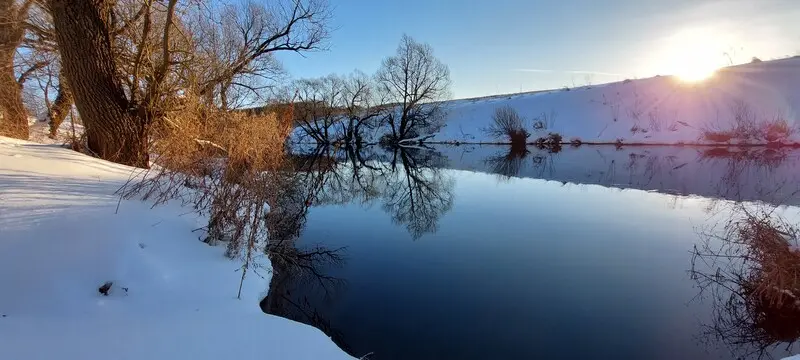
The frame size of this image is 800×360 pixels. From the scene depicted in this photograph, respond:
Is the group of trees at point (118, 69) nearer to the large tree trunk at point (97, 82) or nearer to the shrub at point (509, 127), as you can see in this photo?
the large tree trunk at point (97, 82)

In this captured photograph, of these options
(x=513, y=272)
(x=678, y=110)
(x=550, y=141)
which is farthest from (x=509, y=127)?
(x=513, y=272)

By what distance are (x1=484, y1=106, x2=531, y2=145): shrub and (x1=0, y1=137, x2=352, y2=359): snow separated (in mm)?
37349

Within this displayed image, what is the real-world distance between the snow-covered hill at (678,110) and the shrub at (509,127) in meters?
1.24

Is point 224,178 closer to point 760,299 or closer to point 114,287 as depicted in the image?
point 114,287

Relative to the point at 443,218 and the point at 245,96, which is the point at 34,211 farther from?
the point at 245,96

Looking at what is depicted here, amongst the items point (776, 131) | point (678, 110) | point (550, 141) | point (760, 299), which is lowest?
point (760, 299)

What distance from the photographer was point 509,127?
41.2 m

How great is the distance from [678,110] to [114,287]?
4331 cm

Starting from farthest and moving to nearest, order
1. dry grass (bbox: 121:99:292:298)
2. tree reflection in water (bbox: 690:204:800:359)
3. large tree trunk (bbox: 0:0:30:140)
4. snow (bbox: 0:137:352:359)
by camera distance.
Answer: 1. large tree trunk (bbox: 0:0:30:140)
2. dry grass (bbox: 121:99:292:298)
3. tree reflection in water (bbox: 690:204:800:359)
4. snow (bbox: 0:137:352:359)

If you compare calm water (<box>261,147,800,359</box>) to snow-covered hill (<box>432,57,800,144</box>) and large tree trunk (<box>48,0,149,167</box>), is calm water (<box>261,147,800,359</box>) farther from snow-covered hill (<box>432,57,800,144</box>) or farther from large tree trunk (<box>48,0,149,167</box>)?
snow-covered hill (<box>432,57,800,144</box>)

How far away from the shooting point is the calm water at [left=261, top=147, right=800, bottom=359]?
4.35 meters

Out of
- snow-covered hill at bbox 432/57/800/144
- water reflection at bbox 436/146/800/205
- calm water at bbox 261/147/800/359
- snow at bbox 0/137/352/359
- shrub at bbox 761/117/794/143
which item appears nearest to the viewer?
snow at bbox 0/137/352/359

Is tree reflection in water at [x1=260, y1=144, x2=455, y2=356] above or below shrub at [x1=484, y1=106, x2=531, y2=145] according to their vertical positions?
below

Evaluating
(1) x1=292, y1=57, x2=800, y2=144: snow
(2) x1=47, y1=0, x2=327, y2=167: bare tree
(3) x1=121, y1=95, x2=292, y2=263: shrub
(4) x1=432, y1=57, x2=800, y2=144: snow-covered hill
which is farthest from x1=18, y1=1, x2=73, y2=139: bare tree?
(4) x1=432, y1=57, x2=800, y2=144: snow-covered hill
